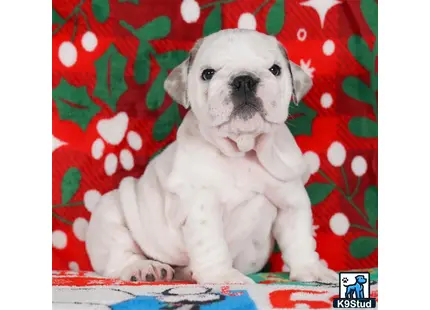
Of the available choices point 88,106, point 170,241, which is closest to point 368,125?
point 170,241

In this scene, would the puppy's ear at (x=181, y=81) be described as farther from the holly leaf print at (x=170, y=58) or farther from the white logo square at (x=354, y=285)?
the white logo square at (x=354, y=285)

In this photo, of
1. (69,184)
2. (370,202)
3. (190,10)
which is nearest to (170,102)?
(190,10)

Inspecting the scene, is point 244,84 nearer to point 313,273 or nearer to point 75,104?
point 313,273

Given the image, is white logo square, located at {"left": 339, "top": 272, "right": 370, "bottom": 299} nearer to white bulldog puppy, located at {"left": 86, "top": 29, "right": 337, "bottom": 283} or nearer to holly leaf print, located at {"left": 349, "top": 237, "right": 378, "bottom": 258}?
white bulldog puppy, located at {"left": 86, "top": 29, "right": 337, "bottom": 283}

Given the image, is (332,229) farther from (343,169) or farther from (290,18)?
(290,18)

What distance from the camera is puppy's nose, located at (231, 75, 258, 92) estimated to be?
1817mm

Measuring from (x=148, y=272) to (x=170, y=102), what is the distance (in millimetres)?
666

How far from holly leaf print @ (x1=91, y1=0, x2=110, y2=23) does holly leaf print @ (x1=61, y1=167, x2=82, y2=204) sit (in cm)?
52

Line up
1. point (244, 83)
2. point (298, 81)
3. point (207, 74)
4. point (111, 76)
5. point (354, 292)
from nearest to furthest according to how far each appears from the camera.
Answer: point (354, 292) → point (244, 83) → point (207, 74) → point (298, 81) → point (111, 76)

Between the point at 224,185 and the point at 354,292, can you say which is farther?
the point at 224,185

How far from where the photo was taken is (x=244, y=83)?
5.96 feet

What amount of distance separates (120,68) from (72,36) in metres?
0.19

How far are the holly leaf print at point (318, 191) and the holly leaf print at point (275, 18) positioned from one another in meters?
0.54

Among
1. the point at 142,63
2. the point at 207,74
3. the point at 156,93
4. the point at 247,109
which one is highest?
the point at 142,63
